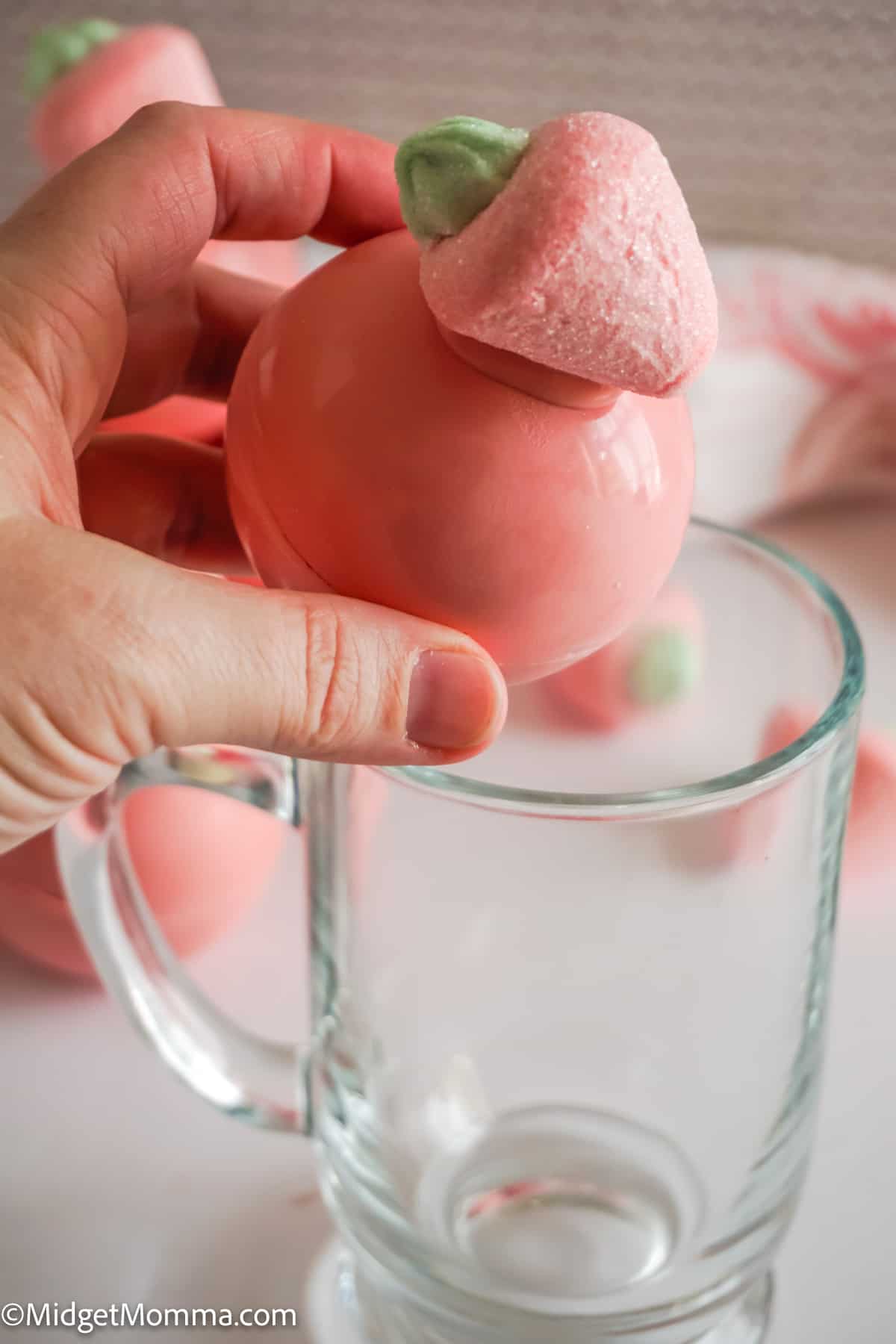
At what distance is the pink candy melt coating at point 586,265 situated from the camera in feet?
0.81

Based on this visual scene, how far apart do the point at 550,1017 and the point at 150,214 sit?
Answer: 0.81 feet

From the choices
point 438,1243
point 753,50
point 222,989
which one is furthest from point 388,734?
point 753,50

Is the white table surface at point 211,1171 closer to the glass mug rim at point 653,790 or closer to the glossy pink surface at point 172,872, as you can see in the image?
the glossy pink surface at point 172,872

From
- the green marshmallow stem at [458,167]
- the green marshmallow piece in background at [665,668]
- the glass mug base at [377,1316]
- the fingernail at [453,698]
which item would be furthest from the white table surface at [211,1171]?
the green marshmallow stem at [458,167]

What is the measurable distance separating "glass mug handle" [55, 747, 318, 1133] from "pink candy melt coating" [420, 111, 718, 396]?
21 cm

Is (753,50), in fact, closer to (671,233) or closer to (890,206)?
(890,206)

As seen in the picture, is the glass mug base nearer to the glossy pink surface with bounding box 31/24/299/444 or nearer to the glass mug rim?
the glass mug rim

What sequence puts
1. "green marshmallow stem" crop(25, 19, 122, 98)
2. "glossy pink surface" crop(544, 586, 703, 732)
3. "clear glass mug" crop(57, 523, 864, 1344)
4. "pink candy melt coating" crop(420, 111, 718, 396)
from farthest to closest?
"green marshmallow stem" crop(25, 19, 122, 98)
"glossy pink surface" crop(544, 586, 703, 732)
"clear glass mug" crop(57, 523, 864, 1344)
"pink candy melt coating" crop(420, 111, 718, 396)

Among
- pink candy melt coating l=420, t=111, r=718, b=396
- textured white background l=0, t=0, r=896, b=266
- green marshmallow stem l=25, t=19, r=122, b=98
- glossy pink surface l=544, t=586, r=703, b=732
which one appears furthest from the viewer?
textured white background l=0, t=0, r=896, b=266

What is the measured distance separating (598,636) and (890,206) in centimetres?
76

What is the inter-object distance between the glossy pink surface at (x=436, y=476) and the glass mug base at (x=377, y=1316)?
230 millimetres

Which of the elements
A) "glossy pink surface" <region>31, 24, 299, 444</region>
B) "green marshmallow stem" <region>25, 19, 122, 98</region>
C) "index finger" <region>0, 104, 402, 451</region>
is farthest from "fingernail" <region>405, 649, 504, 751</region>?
"green marshmallow stem" <region>25, 19, 122, 98</region>

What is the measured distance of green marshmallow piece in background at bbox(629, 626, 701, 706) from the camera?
1.76 ft

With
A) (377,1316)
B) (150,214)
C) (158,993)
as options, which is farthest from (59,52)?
(377,1316)
